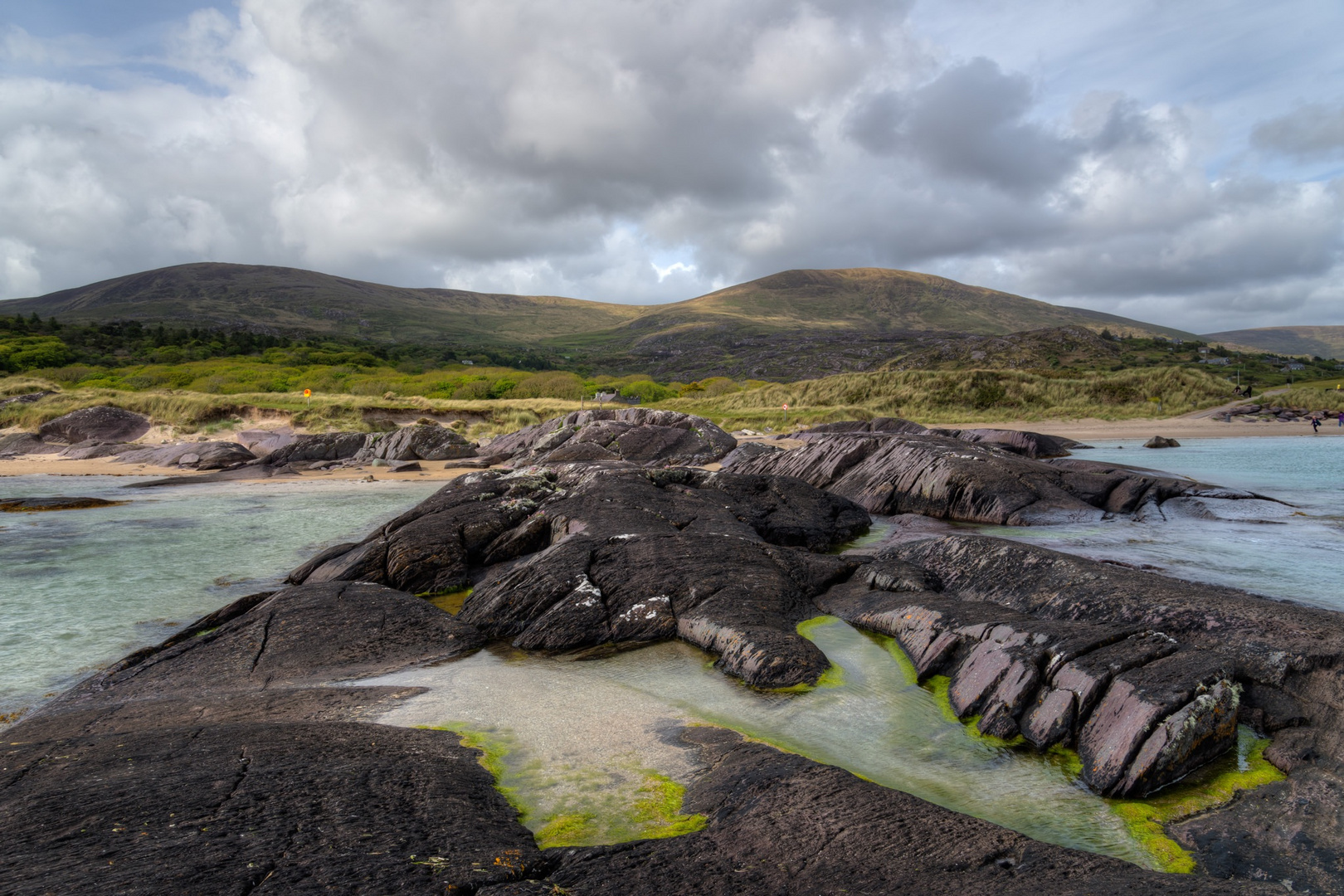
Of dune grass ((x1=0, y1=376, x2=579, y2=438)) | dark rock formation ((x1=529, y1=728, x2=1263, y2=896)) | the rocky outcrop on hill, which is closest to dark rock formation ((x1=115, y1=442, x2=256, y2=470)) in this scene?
dune grass ((x1=0, y1=376, x2=579, y2=438))

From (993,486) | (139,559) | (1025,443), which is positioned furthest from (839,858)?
(1025,443)

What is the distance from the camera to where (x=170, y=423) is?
106ft

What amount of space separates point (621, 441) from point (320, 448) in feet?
42.3

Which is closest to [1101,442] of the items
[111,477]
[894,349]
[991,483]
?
[991,483]

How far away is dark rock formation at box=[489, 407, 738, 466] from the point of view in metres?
20.9

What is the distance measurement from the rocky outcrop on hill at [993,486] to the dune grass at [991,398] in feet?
79.2

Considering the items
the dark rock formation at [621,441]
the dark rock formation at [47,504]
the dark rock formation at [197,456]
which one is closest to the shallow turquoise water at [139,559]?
the dark rock formation at [47,504]

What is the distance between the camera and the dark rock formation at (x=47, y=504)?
51.3 feet

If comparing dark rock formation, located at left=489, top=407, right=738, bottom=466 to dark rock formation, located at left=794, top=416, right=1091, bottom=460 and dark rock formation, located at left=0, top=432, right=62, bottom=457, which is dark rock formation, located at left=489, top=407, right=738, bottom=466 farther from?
dark rock formation, located at left=0, top=432, right=62, bottom=457

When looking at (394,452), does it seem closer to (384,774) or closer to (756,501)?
(756,501)

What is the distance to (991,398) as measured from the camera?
44.9 m

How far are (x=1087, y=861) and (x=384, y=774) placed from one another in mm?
3519

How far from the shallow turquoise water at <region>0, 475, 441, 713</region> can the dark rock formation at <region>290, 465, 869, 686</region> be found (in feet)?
5.82

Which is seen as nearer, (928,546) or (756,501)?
Answer: (928,546)
